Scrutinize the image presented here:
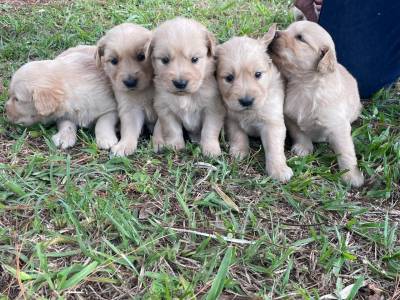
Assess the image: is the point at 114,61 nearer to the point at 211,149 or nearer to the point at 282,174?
the point at 211,149

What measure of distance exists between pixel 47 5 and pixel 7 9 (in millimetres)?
493

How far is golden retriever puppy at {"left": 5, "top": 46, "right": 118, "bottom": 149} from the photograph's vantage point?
3924 millimetres

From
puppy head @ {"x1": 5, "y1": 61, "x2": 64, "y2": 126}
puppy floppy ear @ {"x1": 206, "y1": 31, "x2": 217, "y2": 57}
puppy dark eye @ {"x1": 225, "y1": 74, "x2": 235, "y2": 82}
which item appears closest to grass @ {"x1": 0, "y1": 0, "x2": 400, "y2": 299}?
puppy head @ {"x1": 5, "y1": 61, "x2": 64, "y2": 126}

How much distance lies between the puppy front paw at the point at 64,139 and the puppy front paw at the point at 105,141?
0.63 ft

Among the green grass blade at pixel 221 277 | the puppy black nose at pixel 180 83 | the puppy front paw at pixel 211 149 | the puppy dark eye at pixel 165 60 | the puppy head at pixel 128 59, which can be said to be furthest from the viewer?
the puppy head at pixel 128 59

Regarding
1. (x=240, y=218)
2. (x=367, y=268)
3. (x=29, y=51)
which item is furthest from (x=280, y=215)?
(x=29, y=51)

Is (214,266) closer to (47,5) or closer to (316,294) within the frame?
(316,294)

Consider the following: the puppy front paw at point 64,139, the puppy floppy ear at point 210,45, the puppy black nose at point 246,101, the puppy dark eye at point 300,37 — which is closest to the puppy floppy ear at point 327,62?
the puppy dark eye at point 300,37

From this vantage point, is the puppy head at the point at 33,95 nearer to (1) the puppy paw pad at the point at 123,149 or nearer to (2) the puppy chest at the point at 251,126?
(1) the puppy paw pad at the point at 123,149

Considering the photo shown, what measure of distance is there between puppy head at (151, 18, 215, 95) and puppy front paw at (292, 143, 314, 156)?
2.98 feet

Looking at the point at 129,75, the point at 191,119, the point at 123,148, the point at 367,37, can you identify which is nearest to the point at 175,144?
the point at 191,119

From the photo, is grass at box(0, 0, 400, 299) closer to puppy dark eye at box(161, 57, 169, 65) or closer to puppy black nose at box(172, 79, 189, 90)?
puppy black nose at box(172, 79, 189, 90)

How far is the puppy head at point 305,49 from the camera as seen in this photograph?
3.60 meters

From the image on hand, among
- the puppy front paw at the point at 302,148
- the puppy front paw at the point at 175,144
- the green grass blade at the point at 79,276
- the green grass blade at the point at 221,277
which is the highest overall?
the green grass blade at the point at 79,276
